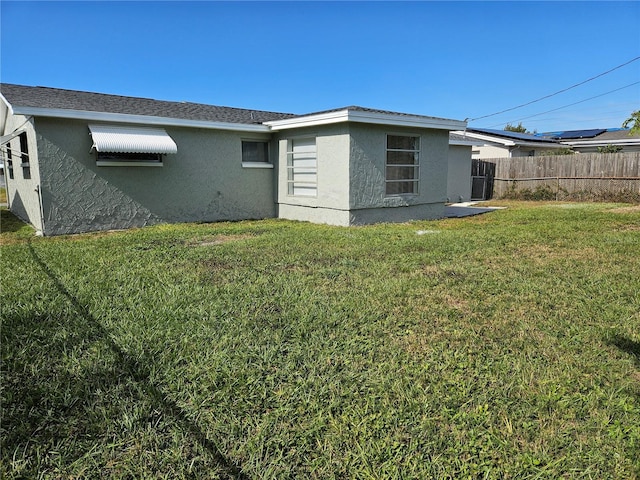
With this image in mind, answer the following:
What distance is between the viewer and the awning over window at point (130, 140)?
33.5 feet

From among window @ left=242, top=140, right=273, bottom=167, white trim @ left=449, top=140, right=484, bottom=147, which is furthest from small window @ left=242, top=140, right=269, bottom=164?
white trim @ left=449, top=140, right=484, bottom=147

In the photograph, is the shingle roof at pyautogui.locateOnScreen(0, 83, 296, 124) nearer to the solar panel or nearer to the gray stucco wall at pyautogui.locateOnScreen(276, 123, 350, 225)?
the gray stucco wall at pyautogui.locateOnScreen(276, 123, 350, 225)

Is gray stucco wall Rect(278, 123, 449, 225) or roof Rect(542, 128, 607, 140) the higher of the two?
roof Rect(542, 128, 607, 140)

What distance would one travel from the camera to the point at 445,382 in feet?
10.2

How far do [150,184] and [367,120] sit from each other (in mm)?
6146

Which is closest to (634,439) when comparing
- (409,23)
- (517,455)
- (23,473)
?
(517,455)

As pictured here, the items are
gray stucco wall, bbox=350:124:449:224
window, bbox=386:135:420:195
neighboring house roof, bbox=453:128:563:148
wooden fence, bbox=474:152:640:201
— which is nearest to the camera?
gray stucco wall, bbox=350:124:449:224

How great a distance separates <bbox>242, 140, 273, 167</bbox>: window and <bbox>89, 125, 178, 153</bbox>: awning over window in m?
2.52

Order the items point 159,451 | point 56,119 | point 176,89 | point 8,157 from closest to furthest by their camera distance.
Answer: point 159,451 < point 56,119 < point 8,157 < point 176,89

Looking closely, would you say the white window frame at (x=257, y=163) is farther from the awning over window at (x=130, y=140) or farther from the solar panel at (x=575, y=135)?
the solar panel at (x=575, y=135)

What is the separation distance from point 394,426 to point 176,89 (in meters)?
21.7

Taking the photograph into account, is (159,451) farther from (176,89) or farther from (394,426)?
(176,89)

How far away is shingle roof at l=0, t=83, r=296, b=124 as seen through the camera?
10367mm

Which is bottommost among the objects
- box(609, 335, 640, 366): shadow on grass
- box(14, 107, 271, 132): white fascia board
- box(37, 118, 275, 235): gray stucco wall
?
box(609, 335, 640, 366): shadow on grass
